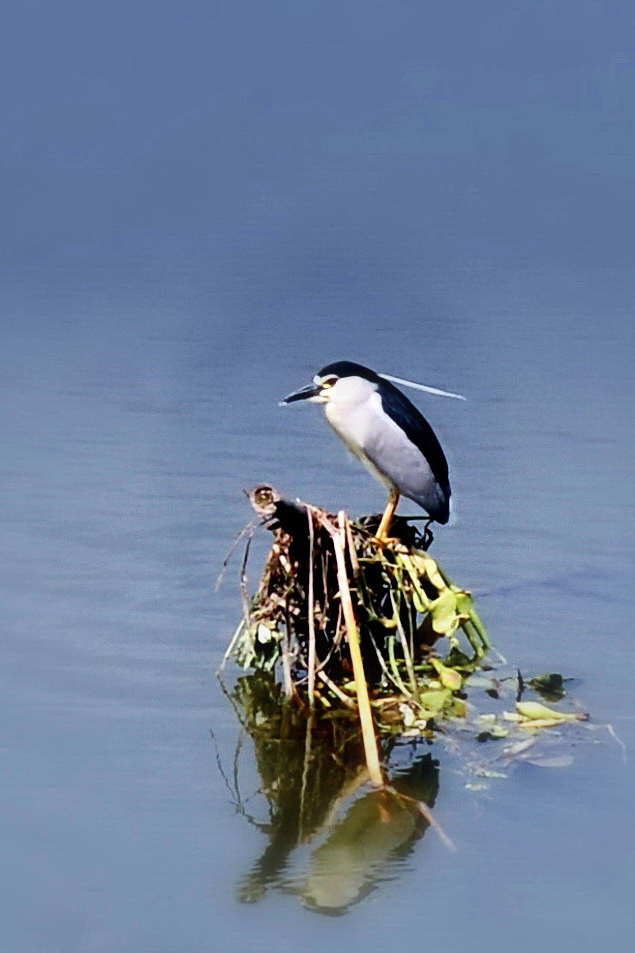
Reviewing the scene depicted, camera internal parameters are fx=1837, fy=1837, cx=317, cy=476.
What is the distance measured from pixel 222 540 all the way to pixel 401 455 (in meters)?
0.70

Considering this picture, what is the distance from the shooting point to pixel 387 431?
4.73 m

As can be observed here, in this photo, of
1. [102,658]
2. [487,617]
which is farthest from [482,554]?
[102,658]

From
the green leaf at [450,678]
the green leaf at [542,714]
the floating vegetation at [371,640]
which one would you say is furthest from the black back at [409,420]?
the green leaf at [542,714]

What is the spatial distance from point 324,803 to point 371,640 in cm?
58

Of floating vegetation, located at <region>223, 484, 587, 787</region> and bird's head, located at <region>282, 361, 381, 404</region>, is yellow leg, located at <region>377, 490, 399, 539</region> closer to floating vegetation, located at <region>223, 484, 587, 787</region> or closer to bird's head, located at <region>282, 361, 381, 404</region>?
floating vegetation, located at <region>223, 484, 587, 787</region>

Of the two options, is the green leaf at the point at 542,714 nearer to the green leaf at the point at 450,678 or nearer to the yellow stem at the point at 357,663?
the green leaf at the point at 450,678

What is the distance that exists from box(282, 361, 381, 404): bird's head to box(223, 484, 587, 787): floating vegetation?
0.46m

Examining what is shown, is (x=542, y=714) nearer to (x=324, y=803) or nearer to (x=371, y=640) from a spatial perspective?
(x=371, y=640)

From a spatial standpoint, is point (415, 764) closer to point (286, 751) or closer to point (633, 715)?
point (286, 751)

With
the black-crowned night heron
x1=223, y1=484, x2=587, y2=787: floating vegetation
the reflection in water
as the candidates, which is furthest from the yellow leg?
the reflection in water

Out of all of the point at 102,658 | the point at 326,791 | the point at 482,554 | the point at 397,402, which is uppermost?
the point at 397,402

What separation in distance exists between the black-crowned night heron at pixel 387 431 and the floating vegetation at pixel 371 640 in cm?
31

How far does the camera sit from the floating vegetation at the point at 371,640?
161 inches

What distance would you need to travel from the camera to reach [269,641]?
434 centimetres
